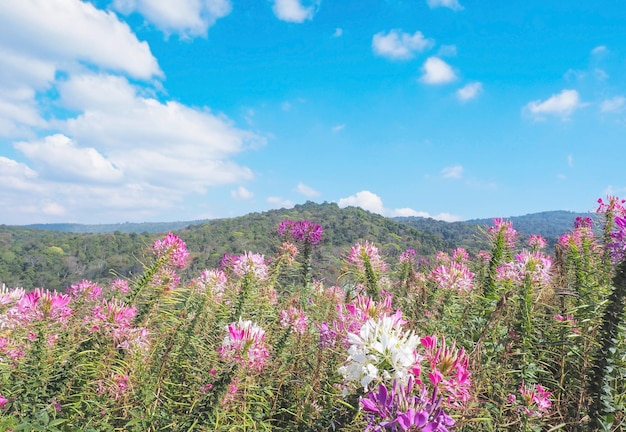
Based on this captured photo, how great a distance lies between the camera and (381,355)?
4.74 feet

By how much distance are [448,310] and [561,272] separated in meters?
1.49

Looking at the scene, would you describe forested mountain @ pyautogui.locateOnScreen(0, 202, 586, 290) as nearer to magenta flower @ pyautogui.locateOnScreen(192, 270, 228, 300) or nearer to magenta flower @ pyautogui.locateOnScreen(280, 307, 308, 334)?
magenta flower @ pyautogui.locateOnScreen(192, 270, 228, 300)

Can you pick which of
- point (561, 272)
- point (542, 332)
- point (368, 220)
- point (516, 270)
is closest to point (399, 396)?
point (542, 332)

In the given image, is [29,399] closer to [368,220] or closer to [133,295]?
[133,295]

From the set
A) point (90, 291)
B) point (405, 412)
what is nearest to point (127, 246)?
point (90, 291)

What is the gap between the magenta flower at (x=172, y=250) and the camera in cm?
361

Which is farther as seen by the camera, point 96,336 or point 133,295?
point 133,295

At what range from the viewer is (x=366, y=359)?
1.45 metres

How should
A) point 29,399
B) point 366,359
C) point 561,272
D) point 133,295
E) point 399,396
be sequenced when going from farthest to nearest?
point 561,272
point 133,295
point 29,399
point 366,359
point 399,396

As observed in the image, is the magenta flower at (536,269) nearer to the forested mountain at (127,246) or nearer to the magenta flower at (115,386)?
the magenta flower at (115,386)

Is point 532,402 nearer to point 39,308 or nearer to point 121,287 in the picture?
point 39,308

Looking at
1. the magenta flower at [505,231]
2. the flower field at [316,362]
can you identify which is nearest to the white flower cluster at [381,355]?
the flower field at [316,362]

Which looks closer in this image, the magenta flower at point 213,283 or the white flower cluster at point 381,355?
the white flower cluster at point 381,355

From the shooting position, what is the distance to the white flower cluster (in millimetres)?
1388
